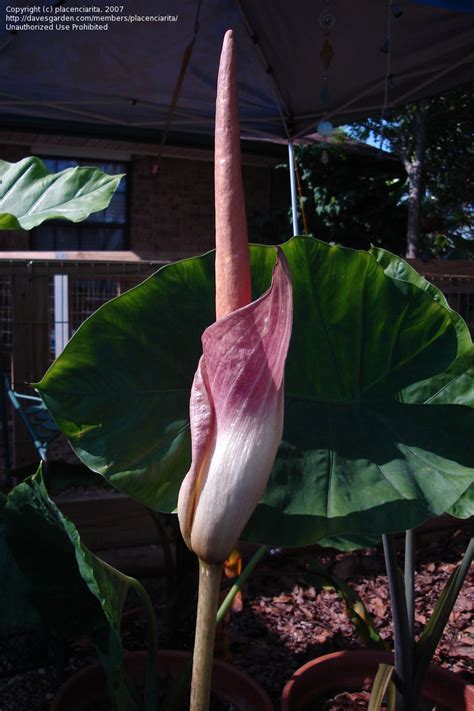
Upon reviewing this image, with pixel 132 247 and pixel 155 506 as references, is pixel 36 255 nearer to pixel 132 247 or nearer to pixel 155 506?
pixel 155 506

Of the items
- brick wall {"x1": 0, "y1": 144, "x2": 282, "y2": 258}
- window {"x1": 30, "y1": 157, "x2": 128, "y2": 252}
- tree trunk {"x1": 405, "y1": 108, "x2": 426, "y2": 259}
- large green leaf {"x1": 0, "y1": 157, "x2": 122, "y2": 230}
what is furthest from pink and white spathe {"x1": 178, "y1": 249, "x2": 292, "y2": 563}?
tree trunk {"x1": 405, "y1": 108, "x2": 426, "y2": 259}

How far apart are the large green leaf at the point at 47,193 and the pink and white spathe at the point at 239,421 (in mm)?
856

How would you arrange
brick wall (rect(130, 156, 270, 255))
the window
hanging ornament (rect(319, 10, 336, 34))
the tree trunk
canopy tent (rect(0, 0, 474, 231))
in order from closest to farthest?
1. hanging ornament (rect(319, 10, 336, 34))
2. canopy tent (rect(0, 0, 474, 231))
3. the window
4. brick wall (rect(130, 156, 270, 255))
5. the tree trunk

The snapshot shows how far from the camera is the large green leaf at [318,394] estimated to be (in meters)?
0.83

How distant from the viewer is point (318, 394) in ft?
3.15

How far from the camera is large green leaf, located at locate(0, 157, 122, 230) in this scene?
53.6 inches

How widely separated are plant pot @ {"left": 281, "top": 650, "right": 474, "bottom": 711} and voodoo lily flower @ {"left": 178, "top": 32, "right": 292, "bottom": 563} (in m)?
0.82

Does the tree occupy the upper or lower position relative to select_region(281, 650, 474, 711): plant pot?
upper

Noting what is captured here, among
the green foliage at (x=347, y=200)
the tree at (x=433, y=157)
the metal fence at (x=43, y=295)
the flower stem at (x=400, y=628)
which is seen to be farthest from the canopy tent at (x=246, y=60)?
the tree at (x=433, y=157)

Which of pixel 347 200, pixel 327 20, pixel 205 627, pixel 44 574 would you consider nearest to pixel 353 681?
pixel 44 574

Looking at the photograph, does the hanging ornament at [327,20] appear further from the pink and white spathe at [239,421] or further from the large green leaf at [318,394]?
the pink and white spathe at [239,421]

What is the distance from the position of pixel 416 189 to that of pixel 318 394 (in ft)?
23.9

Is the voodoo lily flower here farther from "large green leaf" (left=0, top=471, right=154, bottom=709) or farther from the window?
the window

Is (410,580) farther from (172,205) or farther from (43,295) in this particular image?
(172,205)
